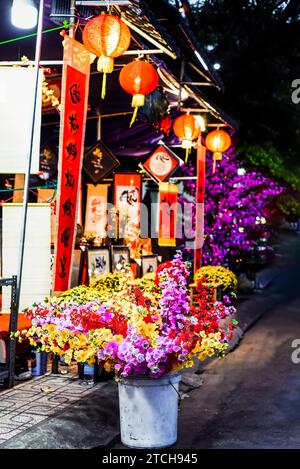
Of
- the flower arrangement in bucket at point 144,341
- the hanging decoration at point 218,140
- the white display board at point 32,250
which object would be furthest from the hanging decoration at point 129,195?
the flower arrangement in bucket at point 144,341

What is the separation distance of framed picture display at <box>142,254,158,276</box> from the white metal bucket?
7357 millimetres

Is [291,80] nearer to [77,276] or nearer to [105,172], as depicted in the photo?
[105,172]

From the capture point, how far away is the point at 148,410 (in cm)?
672

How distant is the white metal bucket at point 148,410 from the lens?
6711 millimetres

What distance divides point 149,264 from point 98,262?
95.9 inches

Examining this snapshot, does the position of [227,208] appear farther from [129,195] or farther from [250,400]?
[250,400]

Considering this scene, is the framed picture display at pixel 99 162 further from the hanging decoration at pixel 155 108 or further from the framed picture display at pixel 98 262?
the framed picture display at pixel 98 262

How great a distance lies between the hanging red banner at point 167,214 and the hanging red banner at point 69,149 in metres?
6.33

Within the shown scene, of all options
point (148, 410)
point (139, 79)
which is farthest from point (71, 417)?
point (139, 79)

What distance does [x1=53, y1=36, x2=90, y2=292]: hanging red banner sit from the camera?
8234 millimetres

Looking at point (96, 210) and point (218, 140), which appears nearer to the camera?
point (96, 210)
